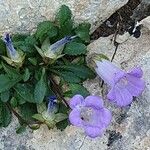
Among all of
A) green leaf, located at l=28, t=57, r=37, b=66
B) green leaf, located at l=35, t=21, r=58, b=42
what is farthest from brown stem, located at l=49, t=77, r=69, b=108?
green leaf, located at l=35, t=21, r=58, b=42

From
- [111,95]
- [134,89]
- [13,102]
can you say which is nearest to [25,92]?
[13,102]

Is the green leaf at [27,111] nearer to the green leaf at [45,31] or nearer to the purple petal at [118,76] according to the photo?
the green leaf at [45,31]

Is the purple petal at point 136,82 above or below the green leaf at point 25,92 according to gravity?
above

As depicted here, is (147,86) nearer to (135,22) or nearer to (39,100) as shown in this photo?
(135,22)

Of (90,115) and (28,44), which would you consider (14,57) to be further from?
(90,115)

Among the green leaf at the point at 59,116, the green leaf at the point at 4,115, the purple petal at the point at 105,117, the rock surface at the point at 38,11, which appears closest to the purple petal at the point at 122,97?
the purple petal at the point at 105,117

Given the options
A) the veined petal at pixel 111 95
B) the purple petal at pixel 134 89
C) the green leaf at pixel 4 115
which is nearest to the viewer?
the veined petal at pixel 111 95
